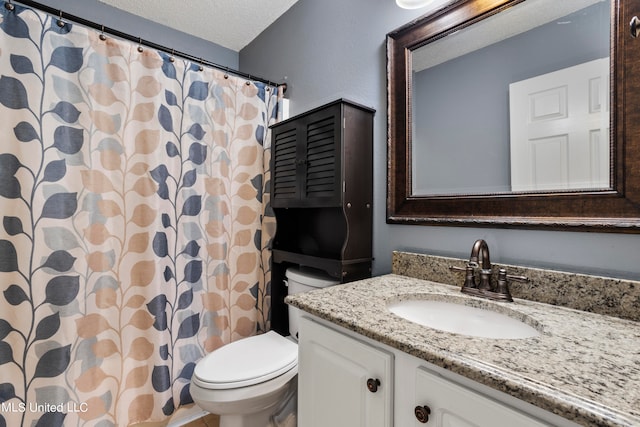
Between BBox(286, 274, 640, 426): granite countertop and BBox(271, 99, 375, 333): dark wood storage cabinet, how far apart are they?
0.44 metres

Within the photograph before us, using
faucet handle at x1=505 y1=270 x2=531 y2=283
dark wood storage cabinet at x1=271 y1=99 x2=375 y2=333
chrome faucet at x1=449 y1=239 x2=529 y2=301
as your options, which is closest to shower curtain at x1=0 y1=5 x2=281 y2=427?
dark wood storage cabinet at x1=271 y1=99 x2=375 y2=333

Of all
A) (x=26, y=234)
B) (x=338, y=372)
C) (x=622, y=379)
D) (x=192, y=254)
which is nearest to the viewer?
(x=622, y=379)

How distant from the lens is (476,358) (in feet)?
1.83

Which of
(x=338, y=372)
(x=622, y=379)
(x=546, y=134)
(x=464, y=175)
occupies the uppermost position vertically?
(x=546, y=134)

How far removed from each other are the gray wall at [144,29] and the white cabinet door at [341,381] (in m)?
2.21

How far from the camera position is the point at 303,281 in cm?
153

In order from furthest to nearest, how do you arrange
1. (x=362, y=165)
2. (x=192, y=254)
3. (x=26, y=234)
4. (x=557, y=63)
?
(x=192, y=254), (x=362, y=165), (x=26, y=234), (x=557, y=63)

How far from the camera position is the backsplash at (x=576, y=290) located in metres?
0.76

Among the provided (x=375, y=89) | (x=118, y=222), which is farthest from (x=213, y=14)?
(x=118, y=222)

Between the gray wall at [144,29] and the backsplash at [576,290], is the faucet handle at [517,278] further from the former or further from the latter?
the gray wall at [144,29]

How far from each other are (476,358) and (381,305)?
0.35 m

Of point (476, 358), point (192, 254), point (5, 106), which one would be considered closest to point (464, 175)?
point (476, 358)

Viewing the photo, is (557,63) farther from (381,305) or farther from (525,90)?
(381,305)

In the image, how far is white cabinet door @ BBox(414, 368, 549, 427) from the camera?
51cm
